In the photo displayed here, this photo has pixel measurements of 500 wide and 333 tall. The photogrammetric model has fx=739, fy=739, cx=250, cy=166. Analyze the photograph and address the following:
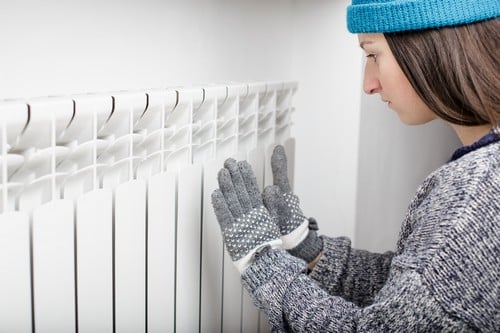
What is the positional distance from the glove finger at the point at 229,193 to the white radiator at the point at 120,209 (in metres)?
0.04

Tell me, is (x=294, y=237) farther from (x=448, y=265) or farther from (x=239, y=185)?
(x=448, y=265)

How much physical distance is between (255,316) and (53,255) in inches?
23.7

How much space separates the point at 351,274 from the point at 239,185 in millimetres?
270

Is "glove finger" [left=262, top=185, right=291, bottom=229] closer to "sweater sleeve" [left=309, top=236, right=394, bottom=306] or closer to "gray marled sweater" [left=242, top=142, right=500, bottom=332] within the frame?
"sweater sleeve" [left=309, top=236, right=394, bottom=306]

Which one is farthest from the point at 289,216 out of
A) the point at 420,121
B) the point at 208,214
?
the point at 420,121

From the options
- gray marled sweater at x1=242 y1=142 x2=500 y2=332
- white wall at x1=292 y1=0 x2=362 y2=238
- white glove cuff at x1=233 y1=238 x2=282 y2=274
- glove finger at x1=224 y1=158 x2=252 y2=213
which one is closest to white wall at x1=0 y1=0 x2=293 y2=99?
white wall at x1=292 y1=0 x2=362 y2=238

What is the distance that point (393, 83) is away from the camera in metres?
1.00

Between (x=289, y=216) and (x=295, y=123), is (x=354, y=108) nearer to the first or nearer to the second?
(x=295, y=123)

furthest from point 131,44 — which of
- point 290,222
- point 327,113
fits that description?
point 327,113

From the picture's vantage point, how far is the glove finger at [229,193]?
104 cm

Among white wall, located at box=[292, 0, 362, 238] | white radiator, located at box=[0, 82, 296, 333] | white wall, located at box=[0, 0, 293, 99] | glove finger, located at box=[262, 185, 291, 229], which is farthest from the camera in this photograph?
white wall, located at box=[292, 0, 362, 238]

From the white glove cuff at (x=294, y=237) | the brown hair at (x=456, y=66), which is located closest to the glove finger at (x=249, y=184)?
the white glove cuff at (x=294, y=237)

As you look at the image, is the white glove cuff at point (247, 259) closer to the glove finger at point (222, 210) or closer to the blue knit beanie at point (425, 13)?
the glove finger at point (222, 210)

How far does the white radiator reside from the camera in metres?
0.77
